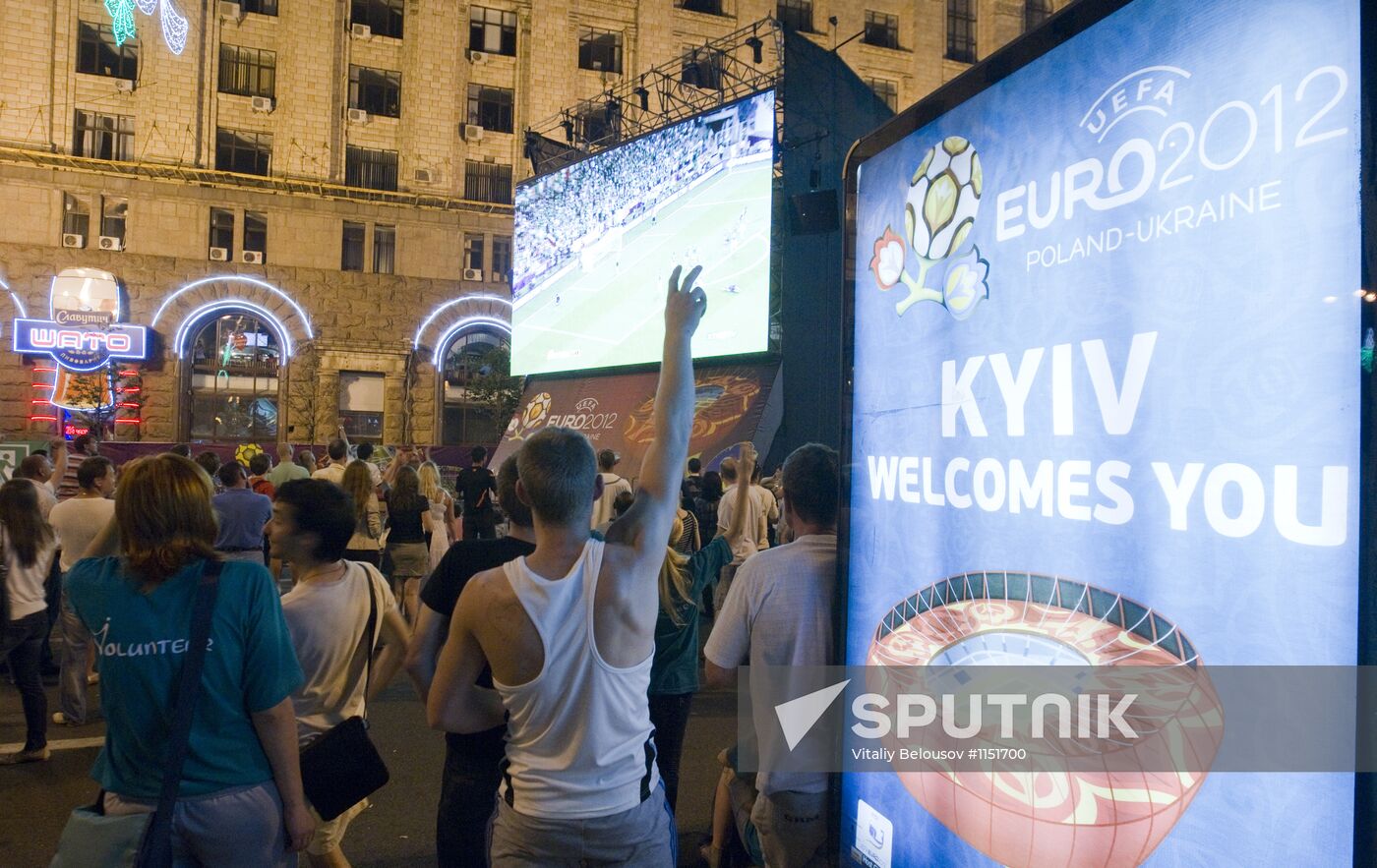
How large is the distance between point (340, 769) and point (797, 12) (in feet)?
103

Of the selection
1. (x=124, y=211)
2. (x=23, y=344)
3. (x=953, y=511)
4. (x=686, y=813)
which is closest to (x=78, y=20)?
(x=124, y=211)

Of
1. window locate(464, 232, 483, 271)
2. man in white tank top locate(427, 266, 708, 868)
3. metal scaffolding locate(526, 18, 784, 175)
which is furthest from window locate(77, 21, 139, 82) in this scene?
man in white tank top locate(427, 266, 708, 868)

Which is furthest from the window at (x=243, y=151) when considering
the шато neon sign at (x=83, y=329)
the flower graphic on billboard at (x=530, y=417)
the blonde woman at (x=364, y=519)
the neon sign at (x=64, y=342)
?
the blonde woman at (x=364, y=519)

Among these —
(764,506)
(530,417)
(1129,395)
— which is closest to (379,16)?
(530,417)

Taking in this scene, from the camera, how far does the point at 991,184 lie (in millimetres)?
2170

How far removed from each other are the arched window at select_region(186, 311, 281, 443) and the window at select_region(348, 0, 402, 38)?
9286mm

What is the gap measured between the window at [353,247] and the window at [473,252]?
2995 mm

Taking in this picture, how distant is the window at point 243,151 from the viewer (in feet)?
85.8

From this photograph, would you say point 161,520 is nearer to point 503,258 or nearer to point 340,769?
point 340,769

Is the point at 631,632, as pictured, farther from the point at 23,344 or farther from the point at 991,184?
the point at 23,344

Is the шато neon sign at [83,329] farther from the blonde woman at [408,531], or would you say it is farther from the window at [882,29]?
the window at [882,29]

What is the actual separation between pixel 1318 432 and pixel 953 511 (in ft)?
2.81

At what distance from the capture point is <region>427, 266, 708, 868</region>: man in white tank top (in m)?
2.29

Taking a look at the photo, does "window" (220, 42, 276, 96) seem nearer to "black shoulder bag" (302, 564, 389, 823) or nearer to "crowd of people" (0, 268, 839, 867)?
"crowd of people" (0, 268, 839, 867)
